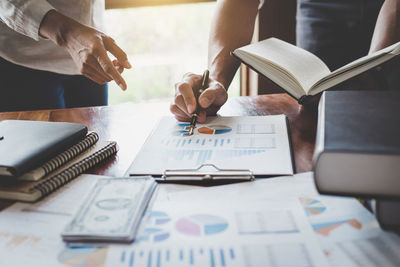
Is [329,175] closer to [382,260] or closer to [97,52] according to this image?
[382,260]

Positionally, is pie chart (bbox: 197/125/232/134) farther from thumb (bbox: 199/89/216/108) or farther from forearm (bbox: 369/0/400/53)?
forearm (bbox: 369/0/400/53)

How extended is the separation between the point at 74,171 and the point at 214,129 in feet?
1.09

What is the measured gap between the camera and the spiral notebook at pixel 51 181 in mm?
572

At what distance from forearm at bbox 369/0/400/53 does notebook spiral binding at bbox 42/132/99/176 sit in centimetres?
86

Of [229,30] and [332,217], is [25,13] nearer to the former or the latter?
[229,30]

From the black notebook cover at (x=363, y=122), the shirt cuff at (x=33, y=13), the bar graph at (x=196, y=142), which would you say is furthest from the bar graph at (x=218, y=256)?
the shirt cuff at (x=33, y=13)

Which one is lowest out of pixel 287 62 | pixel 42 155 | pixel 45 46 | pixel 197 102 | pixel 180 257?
pixel 180 257

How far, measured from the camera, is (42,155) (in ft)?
2.04

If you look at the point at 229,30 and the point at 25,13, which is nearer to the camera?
the point at 25,13

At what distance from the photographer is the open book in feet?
2.78

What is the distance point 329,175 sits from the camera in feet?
1.49

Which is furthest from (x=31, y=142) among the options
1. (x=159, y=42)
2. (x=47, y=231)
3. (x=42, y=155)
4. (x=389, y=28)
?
(x=159, y=42)

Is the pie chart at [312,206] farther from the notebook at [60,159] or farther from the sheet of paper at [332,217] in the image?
the notebook at [60,159]

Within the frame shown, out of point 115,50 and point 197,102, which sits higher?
point 115,50
